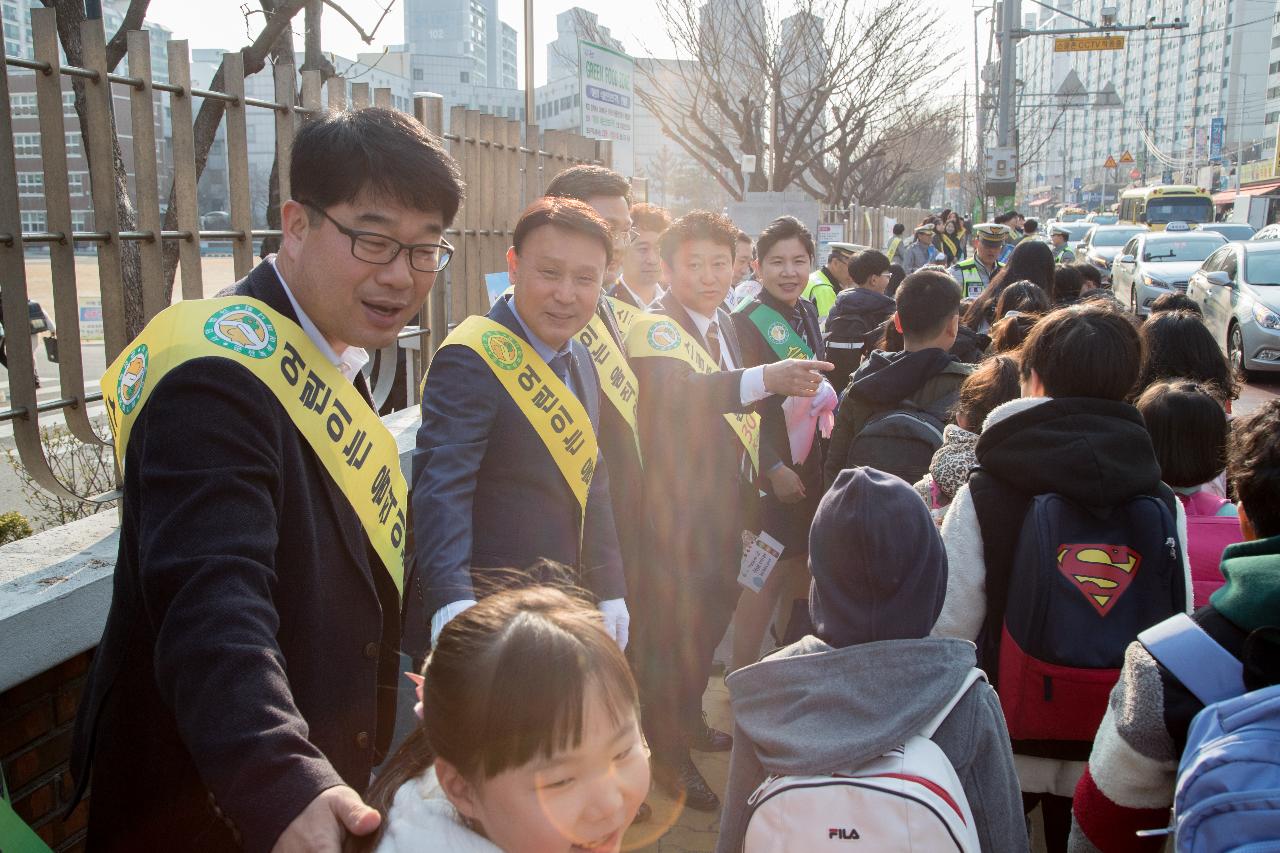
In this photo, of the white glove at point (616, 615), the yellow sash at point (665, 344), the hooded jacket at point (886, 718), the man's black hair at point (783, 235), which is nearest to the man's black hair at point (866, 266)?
the man's black hair at point (783, 235)

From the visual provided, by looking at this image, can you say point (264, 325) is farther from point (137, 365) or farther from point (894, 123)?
point (894, 123)

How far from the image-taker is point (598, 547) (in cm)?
289

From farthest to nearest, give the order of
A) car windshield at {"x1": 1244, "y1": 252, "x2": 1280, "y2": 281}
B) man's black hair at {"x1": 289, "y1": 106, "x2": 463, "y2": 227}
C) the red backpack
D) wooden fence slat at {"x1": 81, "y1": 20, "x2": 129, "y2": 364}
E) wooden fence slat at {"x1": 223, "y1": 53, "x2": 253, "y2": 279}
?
1. car windshield at {"x1": 1244, "y1": 252, "x2": 1280, "y2": 281}
2. wooden fence slat at {"x1": 223, "y1": 53, "x2": 253, "y2": 279}
3. wooden fence slat at {"x1": 81, "y1": 20, "x2": 129, "y2": 364}
4. the red backpack
5. man's black hair at {"x1": 289, "y1": 106, "x2": 463, "y2": 227}

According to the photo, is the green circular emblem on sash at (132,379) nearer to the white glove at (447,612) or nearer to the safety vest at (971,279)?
the white glove at (447,612)

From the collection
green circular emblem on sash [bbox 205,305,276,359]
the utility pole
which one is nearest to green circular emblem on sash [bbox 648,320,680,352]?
green circular emblem on sash [bbox 205,305,276,359]

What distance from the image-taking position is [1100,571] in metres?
2.30

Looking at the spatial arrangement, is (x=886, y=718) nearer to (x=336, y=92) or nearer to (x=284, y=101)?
(x=284, y=101)

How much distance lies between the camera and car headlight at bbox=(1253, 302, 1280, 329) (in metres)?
12.0

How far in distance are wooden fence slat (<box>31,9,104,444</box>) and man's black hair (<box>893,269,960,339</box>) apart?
276cm

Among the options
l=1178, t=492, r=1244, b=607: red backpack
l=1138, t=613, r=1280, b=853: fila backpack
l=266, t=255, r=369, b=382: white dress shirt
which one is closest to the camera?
l=1138, t=613, r=1280, b=853: fila backpack

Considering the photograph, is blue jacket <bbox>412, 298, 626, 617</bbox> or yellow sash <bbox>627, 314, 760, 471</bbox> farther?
yellow sash <bbox>627, 314, 760, 471</bbox>

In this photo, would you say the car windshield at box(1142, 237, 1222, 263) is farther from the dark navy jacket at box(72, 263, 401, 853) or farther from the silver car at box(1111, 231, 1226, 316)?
the dark navy jacket at box(72, 263, 401, 853)

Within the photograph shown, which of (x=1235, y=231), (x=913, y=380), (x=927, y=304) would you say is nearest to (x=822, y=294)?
(x=927, y=304)

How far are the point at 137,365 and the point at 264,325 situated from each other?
20 centimetres
